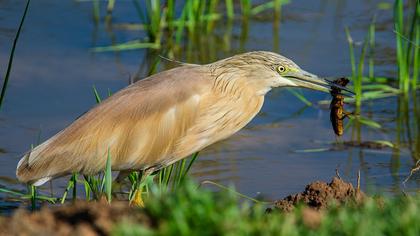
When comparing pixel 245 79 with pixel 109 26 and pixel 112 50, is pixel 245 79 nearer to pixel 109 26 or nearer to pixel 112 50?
pixel 112 50

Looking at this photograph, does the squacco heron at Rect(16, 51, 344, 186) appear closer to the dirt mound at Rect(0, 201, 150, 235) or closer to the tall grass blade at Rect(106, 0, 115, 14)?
the dirt mound at Rect(0, 201, 150, 235)

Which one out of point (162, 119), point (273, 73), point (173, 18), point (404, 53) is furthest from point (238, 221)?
point (173, 18)

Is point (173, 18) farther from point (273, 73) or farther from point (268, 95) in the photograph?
point (273, 73)

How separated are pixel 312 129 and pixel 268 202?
86.2 inches

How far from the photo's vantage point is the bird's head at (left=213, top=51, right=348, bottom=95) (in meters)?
7.32

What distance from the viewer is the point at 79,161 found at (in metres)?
6.90

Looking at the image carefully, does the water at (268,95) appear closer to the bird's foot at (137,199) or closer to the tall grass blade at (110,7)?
the tall grass blade at (110,7)

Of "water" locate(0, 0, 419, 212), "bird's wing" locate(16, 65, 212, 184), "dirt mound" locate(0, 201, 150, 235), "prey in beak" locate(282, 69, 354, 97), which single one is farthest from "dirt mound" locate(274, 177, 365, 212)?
"dirt mound" locate(0, 201, 150, 235)

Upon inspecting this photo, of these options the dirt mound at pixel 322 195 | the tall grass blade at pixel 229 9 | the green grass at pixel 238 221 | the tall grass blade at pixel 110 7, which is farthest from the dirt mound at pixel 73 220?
the tall grass blade at pixel 110 7

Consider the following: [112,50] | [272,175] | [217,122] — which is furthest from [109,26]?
[217,122]

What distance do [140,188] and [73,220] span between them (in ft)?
7.61

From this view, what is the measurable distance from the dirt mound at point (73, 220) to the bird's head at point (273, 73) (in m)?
2.66

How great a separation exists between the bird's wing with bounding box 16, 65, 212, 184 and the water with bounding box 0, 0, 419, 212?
1017 millimetres

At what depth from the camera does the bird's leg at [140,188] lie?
685 centimetres
